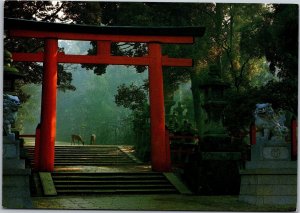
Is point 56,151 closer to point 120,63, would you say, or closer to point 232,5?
point 120,63

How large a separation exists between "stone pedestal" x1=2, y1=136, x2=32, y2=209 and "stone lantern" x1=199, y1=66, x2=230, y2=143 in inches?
143

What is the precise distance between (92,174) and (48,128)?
1219 millimetres

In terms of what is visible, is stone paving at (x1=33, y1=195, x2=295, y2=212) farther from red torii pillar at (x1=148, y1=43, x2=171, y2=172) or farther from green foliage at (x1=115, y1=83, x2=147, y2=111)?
green foliage at (x1=115, y1=83, x2=147, y2=111)

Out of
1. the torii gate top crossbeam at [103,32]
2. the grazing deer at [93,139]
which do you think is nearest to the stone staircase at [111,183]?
the grazing deer at [93,139]

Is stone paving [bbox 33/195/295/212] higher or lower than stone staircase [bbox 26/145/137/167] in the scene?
lower

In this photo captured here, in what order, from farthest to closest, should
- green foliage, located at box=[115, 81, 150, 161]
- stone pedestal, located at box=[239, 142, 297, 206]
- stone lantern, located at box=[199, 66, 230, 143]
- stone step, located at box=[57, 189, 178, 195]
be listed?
green foliage, located at box=[115, 81, 150, 161] → stone lantern, located at box=[199, 66, 230, 143] → stone step, located at box=[57, 189, 178, 195] → stone pedestal, located at box=[239, 142, 297, 206]

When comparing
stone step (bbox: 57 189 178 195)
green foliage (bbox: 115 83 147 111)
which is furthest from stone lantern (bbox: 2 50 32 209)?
green foliage (bbox: 115 83 147 111)

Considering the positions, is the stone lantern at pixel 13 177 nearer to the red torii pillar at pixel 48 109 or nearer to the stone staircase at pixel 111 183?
the stone staircase at pixel 111 183

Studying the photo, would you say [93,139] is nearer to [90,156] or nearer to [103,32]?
[90,156]

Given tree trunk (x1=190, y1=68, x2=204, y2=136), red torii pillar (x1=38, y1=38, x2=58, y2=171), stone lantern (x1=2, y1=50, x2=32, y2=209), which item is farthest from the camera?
tree trunk (x1=190, y1=68, x2=204, y2=136)

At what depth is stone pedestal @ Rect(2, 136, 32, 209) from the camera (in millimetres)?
8628

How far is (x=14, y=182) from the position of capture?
8.70 m

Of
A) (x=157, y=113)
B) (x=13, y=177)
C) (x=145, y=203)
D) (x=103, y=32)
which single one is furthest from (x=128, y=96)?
(x=13, y=177)

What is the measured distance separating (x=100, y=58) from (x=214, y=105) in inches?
95.9
